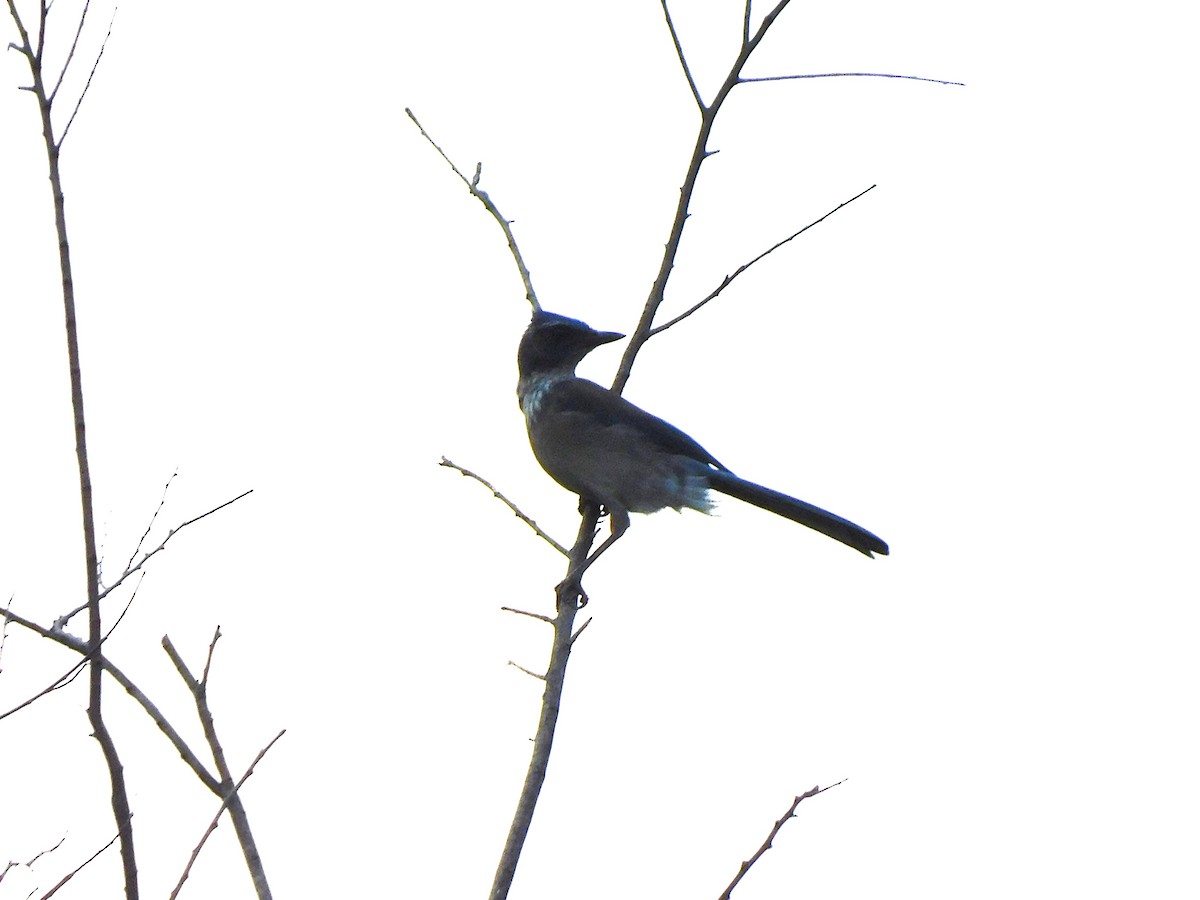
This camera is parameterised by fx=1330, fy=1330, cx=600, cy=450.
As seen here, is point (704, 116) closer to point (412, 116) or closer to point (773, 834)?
point (412, 116)

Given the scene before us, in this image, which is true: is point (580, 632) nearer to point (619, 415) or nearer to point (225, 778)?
point (225, 778)

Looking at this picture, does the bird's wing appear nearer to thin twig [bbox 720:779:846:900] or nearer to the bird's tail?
the bird's tail

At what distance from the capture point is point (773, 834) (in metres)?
2.96

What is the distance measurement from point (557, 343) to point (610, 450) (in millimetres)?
714

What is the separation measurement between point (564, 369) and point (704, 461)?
800 millimetres

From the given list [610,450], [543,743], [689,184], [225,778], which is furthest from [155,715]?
[610,450]

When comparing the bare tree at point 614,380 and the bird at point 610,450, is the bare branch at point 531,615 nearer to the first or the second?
the bare tree at point 614,380

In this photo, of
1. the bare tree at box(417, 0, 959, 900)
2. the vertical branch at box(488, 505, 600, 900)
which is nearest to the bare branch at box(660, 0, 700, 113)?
the bare tree at box(417, 0, 959, 900)

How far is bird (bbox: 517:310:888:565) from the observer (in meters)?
5.88

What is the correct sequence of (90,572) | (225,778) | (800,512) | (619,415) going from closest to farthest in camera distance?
(90,572) < (225,778) < (619,415) < (800,512)

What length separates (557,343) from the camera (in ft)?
20.8

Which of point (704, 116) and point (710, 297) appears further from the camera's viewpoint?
point (710, 297)

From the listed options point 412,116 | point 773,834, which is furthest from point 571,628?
point 412,116

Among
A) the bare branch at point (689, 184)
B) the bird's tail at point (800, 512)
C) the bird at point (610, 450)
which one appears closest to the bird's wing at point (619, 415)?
the bird at point (610, 450)
